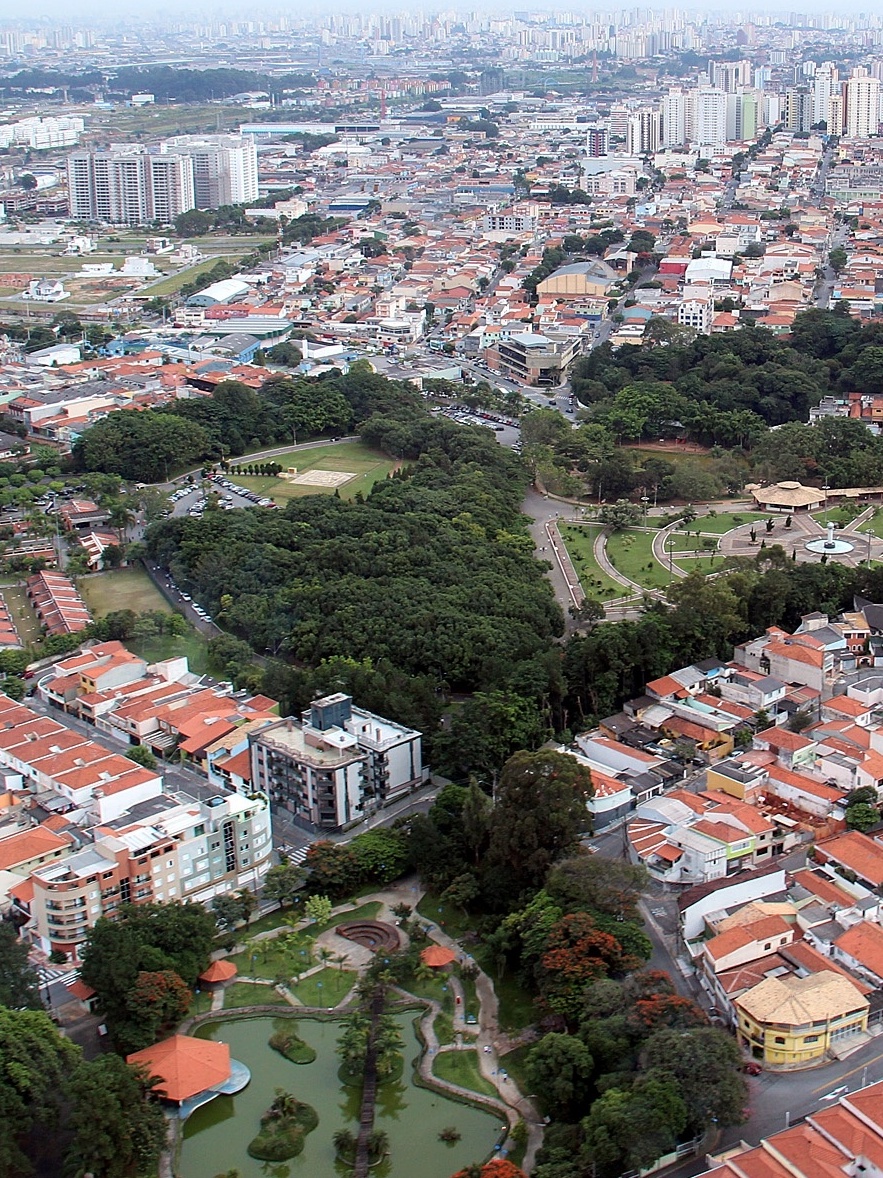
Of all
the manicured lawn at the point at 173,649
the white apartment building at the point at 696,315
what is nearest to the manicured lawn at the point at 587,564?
the manicured lawn at the point at 173,649

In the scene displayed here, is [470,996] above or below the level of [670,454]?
below

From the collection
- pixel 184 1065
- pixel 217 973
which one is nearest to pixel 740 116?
pixel 217 973

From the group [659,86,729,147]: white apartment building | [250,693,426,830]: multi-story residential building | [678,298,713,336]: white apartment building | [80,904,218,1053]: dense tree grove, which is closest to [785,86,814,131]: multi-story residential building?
[659,86,729,147]: white apartment building

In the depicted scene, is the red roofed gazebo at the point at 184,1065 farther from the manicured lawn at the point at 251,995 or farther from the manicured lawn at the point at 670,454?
the manicured lawn at the point at 670,454

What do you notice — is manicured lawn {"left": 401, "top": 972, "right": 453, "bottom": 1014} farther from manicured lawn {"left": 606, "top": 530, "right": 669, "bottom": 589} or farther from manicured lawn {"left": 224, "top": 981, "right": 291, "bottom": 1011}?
manicured lawn {"left": 606, "top": 530, "right": 669, "bottom": 589}

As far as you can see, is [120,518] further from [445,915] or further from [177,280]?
[177,280]

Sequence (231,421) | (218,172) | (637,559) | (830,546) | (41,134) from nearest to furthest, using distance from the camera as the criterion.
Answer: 1. (830,546)
2. (637,559)
3. (231,421)
4. (218,172)
5. (41,134)
